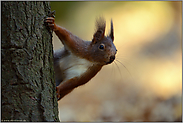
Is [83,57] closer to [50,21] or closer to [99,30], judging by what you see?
[99,30]

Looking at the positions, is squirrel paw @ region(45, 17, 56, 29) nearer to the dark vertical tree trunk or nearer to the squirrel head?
the dark vertical tree trunk

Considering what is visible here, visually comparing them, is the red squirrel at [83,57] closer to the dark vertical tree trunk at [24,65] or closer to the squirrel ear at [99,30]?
the squirrel ear at [99,30]

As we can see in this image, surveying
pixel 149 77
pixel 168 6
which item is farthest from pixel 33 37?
pixel 168 6

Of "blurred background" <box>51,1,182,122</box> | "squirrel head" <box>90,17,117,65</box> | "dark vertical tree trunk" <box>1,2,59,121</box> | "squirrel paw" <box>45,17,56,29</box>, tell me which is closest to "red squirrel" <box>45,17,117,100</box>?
"squirrel head" <box>90,17,117,65</box>

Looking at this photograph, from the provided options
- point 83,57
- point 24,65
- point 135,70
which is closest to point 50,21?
point 24,65

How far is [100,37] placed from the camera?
2.03 meters

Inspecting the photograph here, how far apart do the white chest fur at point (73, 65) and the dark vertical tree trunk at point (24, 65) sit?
0.57m

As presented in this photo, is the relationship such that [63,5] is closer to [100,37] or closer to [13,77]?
[100,37]

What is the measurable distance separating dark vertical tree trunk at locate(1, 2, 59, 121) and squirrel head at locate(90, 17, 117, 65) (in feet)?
2.20

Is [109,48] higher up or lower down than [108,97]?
higher up

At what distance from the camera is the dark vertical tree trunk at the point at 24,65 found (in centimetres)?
126

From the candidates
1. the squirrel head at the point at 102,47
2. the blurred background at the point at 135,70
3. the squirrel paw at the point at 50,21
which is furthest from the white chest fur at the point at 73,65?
the blurred background at the point at 135,70

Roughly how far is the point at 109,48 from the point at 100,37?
5.5 inches

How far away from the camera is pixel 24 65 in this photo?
131cm
